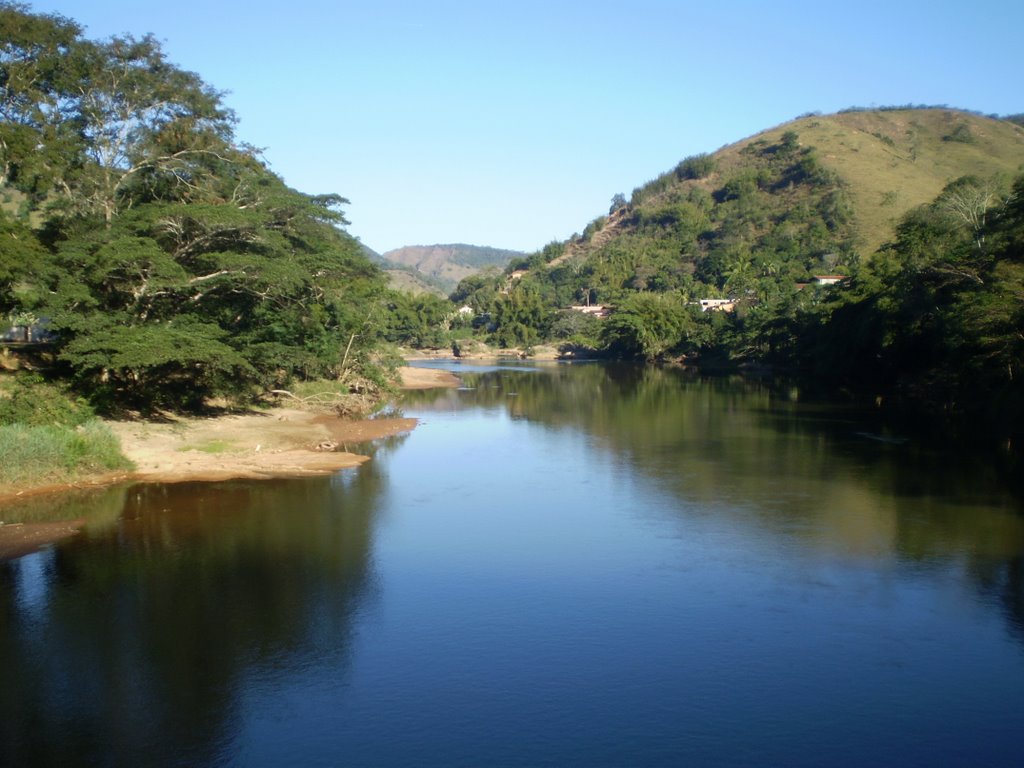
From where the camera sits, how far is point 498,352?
99.1 metres

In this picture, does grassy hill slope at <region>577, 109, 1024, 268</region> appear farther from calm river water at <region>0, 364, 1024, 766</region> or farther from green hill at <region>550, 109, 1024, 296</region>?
calm river water at <region>0, 364, 1024, 766</region>

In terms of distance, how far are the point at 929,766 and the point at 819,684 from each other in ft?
6.41

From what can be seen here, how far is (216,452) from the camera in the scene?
24.6m

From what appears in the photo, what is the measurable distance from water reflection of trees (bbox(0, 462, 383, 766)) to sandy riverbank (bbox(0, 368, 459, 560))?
6.14 feet

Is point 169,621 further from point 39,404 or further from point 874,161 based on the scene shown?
point 874,161

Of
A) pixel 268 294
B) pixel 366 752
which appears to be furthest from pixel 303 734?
pixel 268 294

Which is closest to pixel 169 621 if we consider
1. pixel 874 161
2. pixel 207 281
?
pixel 207 281

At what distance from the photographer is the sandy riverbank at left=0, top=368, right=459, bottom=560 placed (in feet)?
63.6

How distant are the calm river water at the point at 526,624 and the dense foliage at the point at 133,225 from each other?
7.03 meters

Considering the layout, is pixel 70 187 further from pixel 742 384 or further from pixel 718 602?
pixel 742 384

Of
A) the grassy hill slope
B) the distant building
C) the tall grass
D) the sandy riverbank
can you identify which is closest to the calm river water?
the sandy riverbank

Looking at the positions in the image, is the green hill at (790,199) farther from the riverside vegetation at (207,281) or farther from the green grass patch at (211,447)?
the green grass patch at (211,447)

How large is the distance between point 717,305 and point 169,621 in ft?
265

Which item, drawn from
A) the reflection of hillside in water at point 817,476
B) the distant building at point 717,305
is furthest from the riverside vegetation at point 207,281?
the distant building at point 717,305
